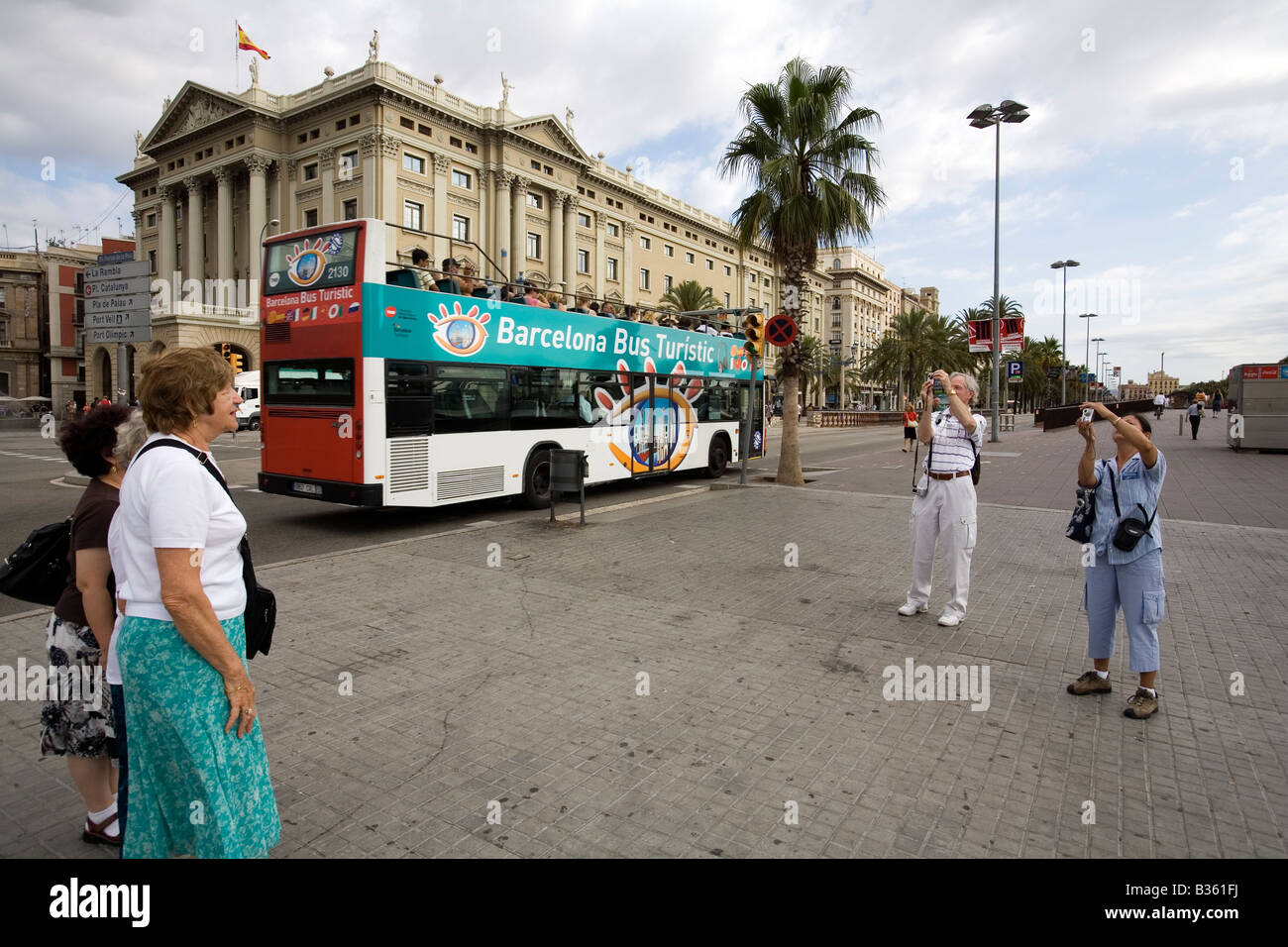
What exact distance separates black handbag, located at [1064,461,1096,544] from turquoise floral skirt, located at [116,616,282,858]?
176 inches

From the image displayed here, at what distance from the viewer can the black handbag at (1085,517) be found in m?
4.58

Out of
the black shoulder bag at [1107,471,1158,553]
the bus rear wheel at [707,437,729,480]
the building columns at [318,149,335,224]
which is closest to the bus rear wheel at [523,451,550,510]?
the bus rear wheel at [707,437,729,480]

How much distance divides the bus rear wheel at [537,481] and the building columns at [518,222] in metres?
46.1

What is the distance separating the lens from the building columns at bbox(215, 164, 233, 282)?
53000 millimetres

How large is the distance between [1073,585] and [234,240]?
Answer: 6193 cm

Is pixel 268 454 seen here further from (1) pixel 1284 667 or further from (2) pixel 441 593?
(1) pixel 1284 667

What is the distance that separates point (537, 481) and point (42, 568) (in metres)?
9.36

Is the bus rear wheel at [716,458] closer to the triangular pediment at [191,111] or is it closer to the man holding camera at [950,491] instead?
the man holding camera at [950,491]

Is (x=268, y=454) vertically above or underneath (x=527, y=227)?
underneath

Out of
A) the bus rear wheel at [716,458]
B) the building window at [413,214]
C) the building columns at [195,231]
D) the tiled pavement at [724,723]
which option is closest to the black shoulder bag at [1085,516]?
the tiled pavement at [724,723]

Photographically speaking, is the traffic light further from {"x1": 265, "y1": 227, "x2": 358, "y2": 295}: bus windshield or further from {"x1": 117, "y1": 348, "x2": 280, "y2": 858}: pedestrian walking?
{"x1": 117, "y1": 348, "x2": 280, "y2": 858}: pedestrian walking

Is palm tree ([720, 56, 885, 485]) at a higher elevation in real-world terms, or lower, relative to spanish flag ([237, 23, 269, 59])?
lower
